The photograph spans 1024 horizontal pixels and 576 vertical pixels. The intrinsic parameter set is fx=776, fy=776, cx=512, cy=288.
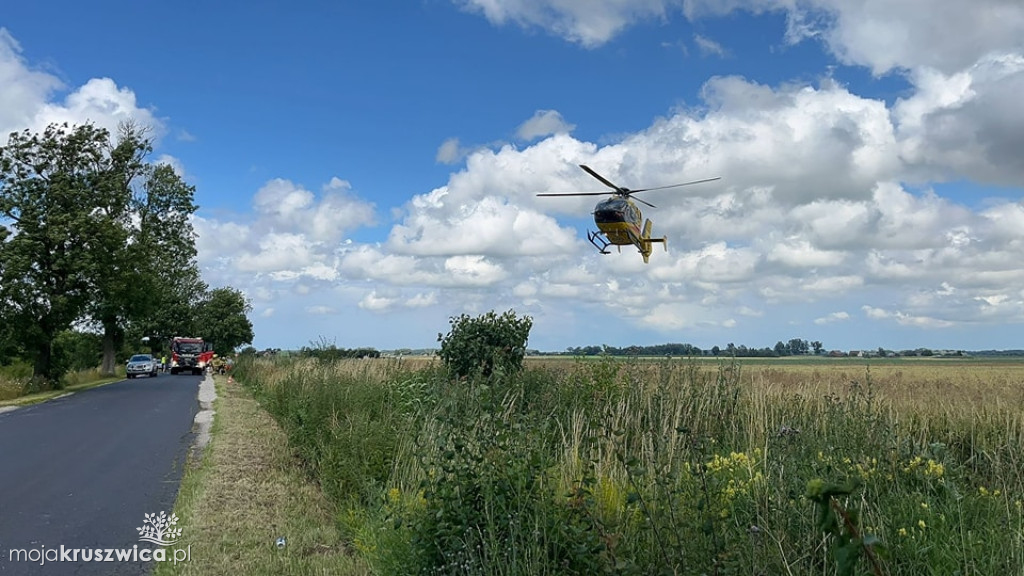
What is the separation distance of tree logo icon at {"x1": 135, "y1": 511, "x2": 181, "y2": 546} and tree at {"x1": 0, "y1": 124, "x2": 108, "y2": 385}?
1002 inches

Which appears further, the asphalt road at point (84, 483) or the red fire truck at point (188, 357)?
the red fire truck at point (188, 357)

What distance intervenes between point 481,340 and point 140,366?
129ft

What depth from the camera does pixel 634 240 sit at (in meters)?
28.8

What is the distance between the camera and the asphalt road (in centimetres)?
672

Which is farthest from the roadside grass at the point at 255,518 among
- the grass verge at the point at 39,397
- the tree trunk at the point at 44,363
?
the tree trunk at the point at 44,363

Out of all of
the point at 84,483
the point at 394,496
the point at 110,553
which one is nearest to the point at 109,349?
the point at 84,483

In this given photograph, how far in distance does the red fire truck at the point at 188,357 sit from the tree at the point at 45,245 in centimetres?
2120

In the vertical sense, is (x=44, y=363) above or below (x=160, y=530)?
above

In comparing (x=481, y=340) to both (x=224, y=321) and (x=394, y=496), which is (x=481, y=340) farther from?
(x=224, y=321)

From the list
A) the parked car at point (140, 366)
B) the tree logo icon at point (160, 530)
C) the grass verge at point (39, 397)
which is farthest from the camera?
the parked car at point (140, 366)

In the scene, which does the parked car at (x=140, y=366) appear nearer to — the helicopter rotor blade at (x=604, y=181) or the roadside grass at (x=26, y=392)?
the roadside grass at (x=26, y=392)

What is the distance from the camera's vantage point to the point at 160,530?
288 inches

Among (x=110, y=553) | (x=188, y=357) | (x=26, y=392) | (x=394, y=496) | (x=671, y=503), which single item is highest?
(x=188, y=357)

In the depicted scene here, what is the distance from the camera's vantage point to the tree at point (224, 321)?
73.7m
